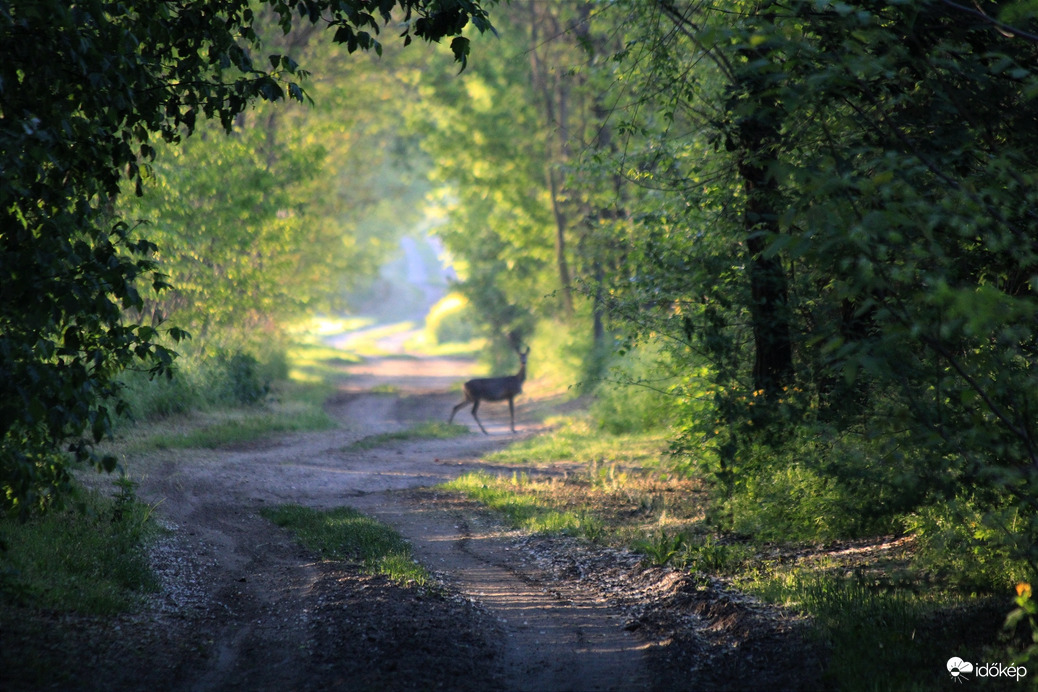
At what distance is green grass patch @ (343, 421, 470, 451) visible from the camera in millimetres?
16953

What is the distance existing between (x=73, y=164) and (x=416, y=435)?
1415cm

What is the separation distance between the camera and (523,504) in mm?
10578

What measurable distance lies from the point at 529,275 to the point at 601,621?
1088 inches

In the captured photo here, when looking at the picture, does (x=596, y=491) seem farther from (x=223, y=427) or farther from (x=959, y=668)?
(x=223, y=427)

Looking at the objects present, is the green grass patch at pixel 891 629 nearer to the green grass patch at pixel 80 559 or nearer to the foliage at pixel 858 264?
the foliage at pixel 858 264

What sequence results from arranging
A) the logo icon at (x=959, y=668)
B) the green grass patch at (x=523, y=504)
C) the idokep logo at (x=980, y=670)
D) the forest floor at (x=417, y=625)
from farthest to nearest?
the green grass patch at (x=523, y=504) < the forest floor at (x=417, y=625) < the logo icon at (x=959, y=668) < the idokep logo at (x=980, y=670)

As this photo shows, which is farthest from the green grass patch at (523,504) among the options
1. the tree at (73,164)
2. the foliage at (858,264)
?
the tree at (73,164)

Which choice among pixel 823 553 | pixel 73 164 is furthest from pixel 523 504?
pixel 73 164

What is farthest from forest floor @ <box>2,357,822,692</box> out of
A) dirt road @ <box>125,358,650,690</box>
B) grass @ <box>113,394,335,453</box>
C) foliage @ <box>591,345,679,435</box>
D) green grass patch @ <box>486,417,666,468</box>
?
foliage @ <box>591,345,679,435</box>

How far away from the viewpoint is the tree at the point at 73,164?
471 cm

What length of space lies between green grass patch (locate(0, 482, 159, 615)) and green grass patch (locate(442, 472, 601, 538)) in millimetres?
4041

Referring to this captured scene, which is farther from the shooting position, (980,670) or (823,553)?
(823,553)

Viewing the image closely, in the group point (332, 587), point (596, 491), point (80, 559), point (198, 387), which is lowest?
point (596, 491)

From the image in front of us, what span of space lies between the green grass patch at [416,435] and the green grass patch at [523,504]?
3983mm
